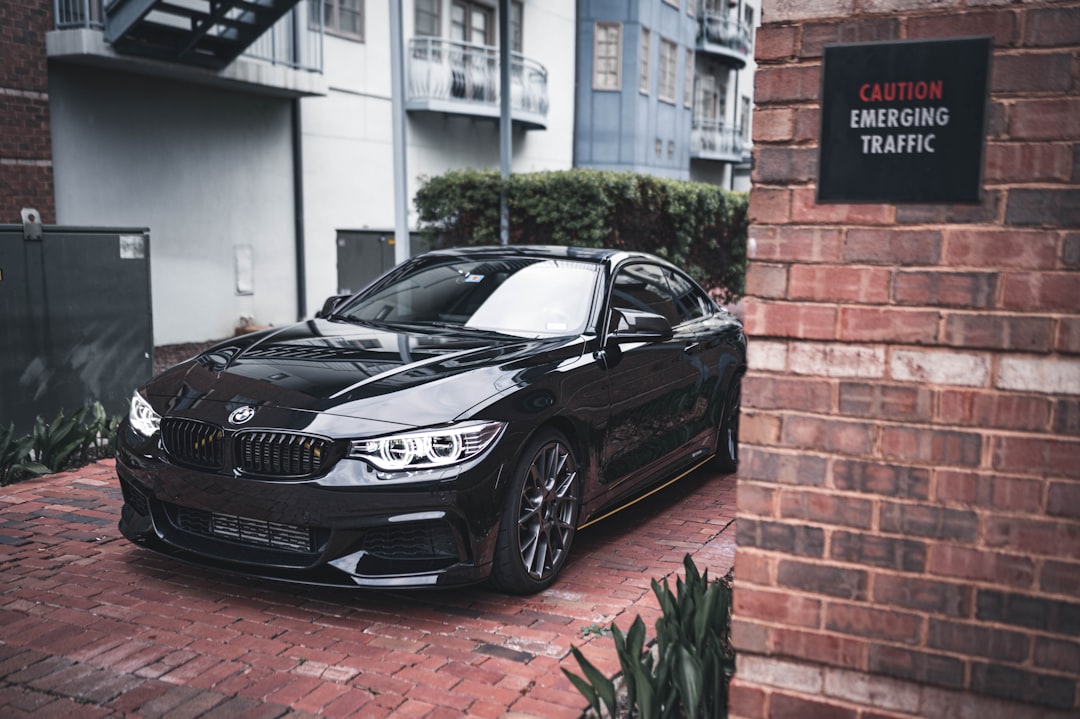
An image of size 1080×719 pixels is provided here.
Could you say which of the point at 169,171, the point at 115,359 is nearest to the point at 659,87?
the point at 169,171

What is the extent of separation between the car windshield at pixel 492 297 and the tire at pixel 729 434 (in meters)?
1.73

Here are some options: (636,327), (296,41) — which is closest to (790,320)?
(636,327)

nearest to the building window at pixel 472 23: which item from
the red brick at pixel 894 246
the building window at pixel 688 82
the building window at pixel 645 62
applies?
the building window at pixel 645 62

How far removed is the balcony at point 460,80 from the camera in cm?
1884

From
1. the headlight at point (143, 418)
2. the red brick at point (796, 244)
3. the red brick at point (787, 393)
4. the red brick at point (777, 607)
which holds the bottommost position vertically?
the red brick at point (777, 607)

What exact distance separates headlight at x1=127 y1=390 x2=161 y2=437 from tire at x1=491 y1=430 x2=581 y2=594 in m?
1.59

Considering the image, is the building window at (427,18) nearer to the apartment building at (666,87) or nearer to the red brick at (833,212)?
the apartment building at (666,87)

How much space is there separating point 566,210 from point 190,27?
19.4 ft

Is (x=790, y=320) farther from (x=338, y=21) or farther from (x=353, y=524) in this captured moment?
(x=338, y=21)

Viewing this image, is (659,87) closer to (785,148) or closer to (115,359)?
(115,359)

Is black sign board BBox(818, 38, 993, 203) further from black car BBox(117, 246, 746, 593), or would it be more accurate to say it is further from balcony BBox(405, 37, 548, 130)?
balcony BBox(405, 37, 548, 130)

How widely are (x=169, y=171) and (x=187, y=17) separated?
2.22 m

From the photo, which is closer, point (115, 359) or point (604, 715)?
point (604, 715)

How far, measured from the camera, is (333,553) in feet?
12.7
